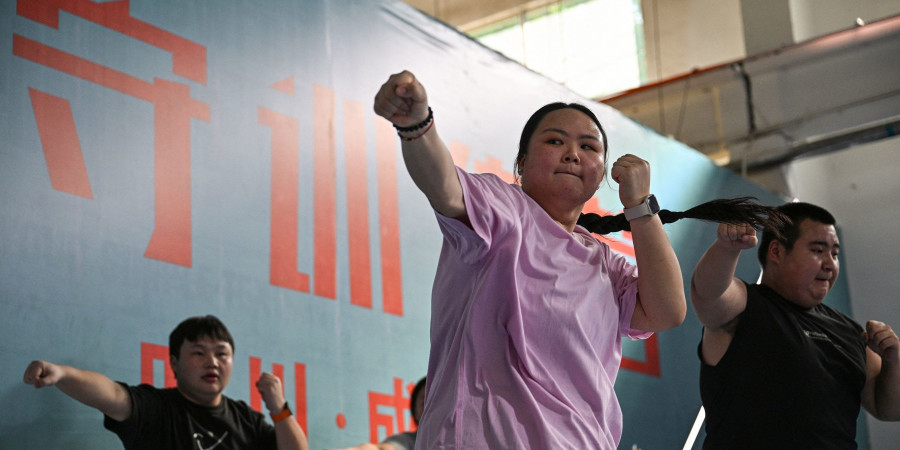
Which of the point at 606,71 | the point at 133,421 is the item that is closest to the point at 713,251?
the point at 133,421

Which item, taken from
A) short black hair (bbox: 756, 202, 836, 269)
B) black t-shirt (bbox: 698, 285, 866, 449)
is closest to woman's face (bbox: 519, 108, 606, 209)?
black t-shirt (bbox: 698, 285, 866, 449)

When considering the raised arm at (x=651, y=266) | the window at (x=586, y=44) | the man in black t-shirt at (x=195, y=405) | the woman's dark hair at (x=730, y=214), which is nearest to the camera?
the raised arm at (x=651, y=266)

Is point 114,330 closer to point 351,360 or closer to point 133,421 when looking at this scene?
point 133,421

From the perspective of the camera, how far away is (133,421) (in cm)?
235

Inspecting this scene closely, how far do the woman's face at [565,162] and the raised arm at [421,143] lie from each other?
0.23m

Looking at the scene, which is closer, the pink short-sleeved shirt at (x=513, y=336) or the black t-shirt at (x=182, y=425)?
the pink short-sleeved shirt at (x=513, y=336)

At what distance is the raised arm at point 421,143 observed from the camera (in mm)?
1155

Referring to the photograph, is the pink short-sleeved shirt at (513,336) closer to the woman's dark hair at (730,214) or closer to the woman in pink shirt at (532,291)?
the woman in pink shirt at (532,291)

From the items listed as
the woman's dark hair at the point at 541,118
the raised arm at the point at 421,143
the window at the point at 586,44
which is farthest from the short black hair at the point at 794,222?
the window at the point at 586,44

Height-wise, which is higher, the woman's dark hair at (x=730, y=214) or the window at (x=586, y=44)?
the window at (x=586, y=44)

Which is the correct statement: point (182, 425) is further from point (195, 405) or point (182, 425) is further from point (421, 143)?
point (421, 143)

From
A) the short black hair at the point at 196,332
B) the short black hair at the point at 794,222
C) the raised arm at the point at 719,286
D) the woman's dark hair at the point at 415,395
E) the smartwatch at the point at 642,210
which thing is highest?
the short black hair at the point at 794,222

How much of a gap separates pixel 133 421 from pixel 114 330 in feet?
0.90

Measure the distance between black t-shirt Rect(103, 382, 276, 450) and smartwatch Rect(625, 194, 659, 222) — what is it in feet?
4.65
